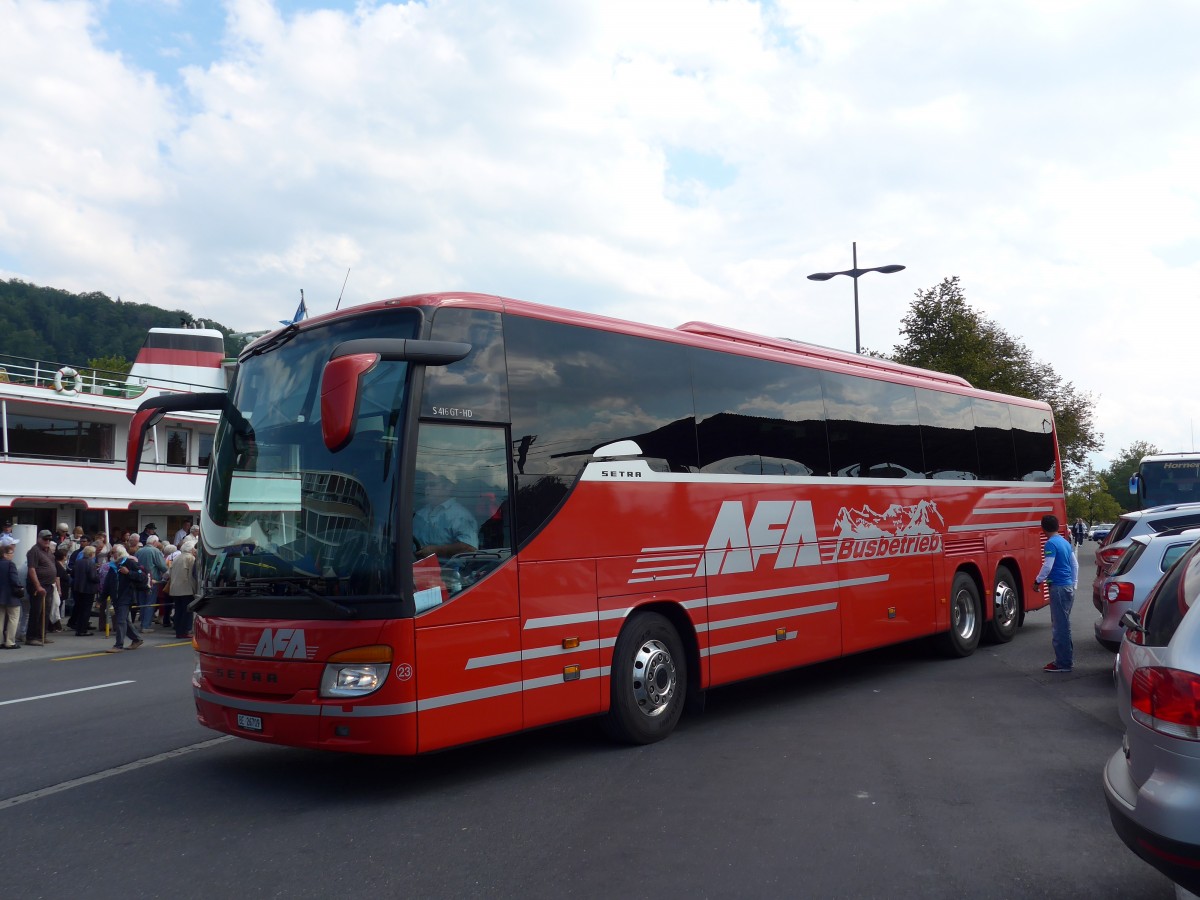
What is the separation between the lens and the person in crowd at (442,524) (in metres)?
6.44

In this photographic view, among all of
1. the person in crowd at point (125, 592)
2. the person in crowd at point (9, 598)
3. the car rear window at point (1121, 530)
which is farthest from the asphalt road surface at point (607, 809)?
the person in crowd at point (9, 598)

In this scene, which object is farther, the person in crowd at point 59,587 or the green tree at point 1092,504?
the green tree at point 1092,504

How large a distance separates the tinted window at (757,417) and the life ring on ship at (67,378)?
86.2ft

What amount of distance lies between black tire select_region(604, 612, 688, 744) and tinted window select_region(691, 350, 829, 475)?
1555 millimetres

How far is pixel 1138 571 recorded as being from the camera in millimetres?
10328

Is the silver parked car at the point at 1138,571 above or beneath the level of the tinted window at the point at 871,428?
beneath

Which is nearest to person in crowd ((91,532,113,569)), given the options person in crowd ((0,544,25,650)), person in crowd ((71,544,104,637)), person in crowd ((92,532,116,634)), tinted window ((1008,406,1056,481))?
person in crowd ((92,532,116,634))

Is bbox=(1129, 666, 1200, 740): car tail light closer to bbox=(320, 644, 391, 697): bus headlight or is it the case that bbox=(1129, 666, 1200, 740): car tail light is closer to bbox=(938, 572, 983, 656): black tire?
bbox=(320, 644, 391, 697): bus headlight

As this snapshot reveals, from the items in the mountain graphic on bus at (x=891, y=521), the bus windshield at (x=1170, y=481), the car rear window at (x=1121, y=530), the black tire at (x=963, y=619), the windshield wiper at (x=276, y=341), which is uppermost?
the windshield wiper at (x=276, y=341)

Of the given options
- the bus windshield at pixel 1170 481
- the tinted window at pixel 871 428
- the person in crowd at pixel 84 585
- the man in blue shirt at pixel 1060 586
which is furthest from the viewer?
the bus windshield at pixel 1170 481

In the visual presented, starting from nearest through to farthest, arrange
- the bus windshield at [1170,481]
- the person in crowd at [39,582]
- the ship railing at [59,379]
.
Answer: the person in crowd at [39,582]
the ship railing at [59,379]
the bus windshield at [1170,481]

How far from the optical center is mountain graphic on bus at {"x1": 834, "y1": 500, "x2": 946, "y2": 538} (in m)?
10.8

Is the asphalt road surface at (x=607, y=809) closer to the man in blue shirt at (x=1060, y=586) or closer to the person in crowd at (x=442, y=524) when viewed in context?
the man in blue shirt at (x=1060, y=586)

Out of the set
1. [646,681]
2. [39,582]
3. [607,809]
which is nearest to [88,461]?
[39,582]
